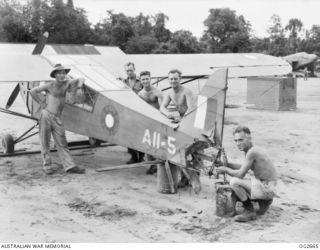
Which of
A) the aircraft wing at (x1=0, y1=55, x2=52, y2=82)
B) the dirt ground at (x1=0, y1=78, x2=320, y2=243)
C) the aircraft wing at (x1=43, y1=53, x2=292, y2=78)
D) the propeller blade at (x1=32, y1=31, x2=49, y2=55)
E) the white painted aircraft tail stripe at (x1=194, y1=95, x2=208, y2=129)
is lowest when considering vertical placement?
the dirt ground at (x1=0, y1=78, x2=320, y2=243)

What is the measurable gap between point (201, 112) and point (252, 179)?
3.53 feet

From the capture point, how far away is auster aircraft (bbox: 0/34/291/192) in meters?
5.57

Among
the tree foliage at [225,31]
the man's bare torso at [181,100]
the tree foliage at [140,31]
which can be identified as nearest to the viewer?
the man's bare torso at [181,100]

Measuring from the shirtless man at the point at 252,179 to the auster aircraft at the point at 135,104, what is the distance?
0.38 meters

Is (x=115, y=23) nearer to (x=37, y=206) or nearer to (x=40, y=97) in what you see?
(x=40, y=97)

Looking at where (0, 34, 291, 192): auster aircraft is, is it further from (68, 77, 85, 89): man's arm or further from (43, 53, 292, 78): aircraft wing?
(68, 77, 85, 89): man's arm

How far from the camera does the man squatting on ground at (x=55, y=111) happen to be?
737 centimetres

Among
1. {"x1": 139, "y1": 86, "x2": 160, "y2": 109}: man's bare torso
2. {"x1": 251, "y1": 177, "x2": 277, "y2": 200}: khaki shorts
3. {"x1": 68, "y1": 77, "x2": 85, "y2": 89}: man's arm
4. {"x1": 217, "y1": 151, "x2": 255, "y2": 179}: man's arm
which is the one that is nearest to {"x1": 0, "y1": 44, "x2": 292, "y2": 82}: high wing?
{"x1": 68, "y1": 77, "x2": 85, "y2": 89}: man's arm

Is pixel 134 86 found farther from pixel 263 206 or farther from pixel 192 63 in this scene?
pixel 263 206

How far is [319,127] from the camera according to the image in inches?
471

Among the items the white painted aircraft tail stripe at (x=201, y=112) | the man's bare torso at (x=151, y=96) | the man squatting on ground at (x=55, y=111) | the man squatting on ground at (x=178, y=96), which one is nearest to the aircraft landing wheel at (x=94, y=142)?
the man squatting on ground at (x=55, y=111)

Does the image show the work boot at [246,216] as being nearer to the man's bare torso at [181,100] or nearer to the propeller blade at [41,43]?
the man's bare torso at [181,100]

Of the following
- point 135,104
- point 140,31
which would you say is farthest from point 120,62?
point 140,31

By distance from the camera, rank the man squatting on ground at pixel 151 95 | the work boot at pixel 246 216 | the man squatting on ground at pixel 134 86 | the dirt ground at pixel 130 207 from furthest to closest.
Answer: the man squatting on ground at pixel 134 86, the man squatting on ground at pixel 151 95, the work boot at pixel 246 216, the dirt ground at pixel 130 207
